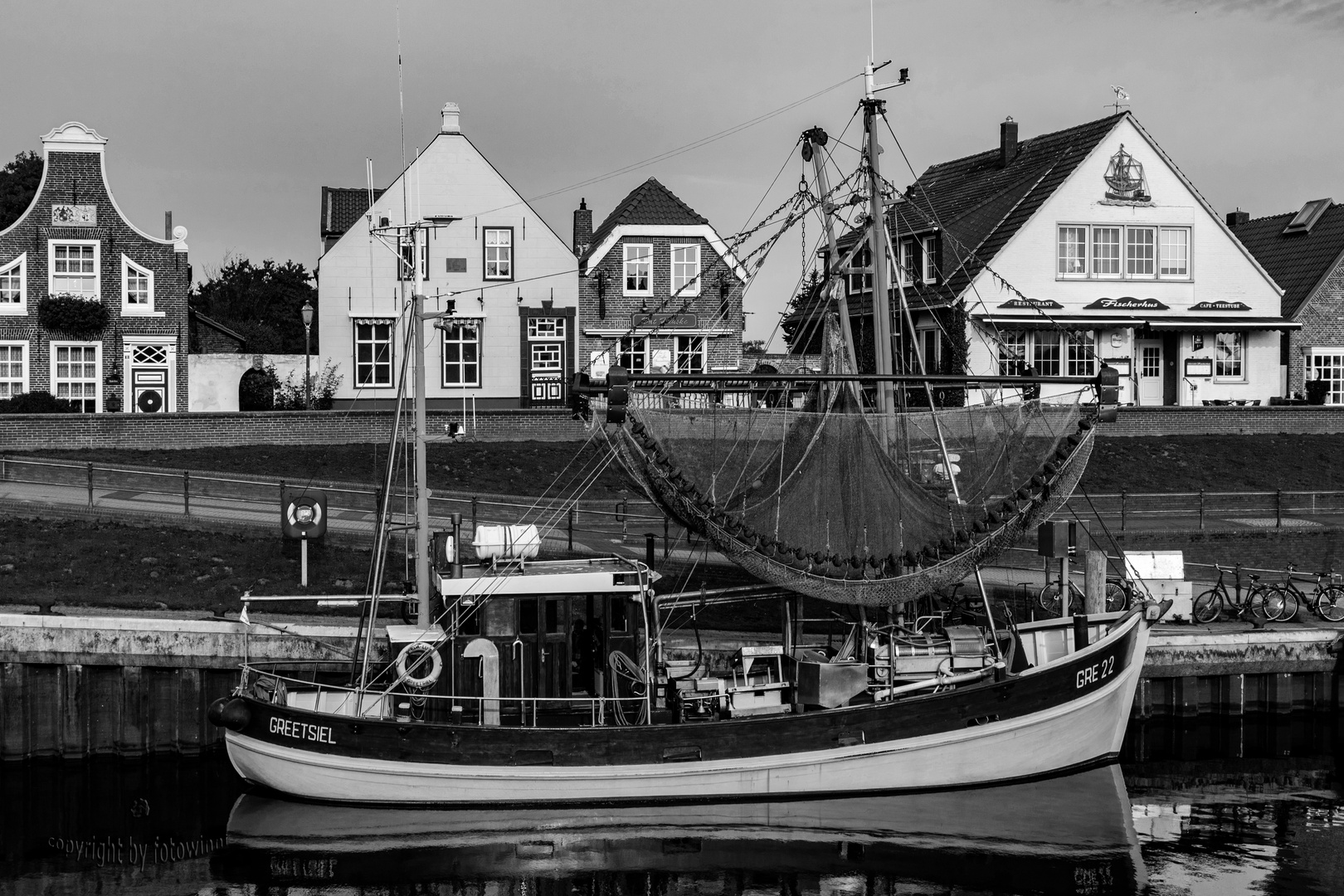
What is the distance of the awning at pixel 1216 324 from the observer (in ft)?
153

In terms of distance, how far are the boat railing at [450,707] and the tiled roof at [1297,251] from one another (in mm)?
A: 36457

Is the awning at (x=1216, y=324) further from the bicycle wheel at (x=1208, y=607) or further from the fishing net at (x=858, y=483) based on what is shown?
the fishing net at (x=858, y=483)

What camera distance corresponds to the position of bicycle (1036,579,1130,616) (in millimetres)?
25578

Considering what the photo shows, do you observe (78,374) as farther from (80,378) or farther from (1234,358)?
(1234,358)

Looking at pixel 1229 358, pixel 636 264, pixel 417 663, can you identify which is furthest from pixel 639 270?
pixel 417 663

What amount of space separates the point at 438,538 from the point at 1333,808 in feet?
45.6

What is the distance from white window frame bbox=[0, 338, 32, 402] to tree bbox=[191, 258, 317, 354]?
125 feet

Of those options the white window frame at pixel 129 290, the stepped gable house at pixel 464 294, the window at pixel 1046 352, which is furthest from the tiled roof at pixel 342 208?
the window at pixel 1046 352

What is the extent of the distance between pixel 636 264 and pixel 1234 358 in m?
19.7

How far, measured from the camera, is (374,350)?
45844 millimetres

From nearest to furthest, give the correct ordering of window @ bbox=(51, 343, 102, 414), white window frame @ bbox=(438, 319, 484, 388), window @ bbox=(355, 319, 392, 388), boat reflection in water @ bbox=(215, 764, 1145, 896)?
boat reflection in water @ bbox=(215, 764, 1145, 896), window @ bbox=(51, 343, 102, 414), window @ bbox=(355, 319, 392, 388), white window frame @ bbox=(438, 319, 484, 388)

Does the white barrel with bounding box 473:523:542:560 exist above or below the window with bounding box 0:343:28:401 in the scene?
below

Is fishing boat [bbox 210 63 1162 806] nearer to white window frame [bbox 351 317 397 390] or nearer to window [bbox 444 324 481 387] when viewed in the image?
white window frame [bbox 351 317 397 390]

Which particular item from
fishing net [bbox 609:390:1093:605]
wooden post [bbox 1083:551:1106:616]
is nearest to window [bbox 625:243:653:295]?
fishing net [bbox 609:390:1093:605]
